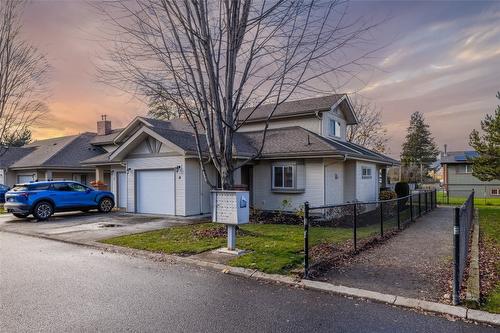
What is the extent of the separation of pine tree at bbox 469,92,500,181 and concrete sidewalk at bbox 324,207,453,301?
16.4 meters

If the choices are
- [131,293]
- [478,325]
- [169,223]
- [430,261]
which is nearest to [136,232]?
[169,223]

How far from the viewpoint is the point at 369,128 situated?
38656mm

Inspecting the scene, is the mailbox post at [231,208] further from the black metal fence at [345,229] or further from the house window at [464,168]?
the house window at [464,168]

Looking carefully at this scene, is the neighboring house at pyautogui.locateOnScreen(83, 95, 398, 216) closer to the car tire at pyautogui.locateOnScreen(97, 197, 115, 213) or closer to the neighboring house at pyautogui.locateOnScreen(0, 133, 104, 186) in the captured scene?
the car tire at pyautogui.locateOnScreen(97, 197, 115, 213)

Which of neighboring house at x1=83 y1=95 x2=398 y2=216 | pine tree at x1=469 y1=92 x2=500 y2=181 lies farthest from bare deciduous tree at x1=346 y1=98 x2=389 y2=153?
neighboring house at x1=83 y1=95 x2=398 y2=216

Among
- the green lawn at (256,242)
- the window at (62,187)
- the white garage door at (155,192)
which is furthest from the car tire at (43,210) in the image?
the green lawn at (256,242)

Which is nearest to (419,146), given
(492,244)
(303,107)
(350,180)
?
(303,107)

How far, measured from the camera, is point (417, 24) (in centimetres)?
991

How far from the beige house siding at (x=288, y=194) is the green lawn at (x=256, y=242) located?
388 centimetres

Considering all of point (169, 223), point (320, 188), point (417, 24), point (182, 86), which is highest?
point (417, 24)

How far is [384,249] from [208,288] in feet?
16.3

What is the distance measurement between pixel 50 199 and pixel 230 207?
1161 cm

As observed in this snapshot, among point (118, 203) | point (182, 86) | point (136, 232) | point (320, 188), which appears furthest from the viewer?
point (118, 203)

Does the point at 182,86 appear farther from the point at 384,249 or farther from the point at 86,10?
the point at 384,249
